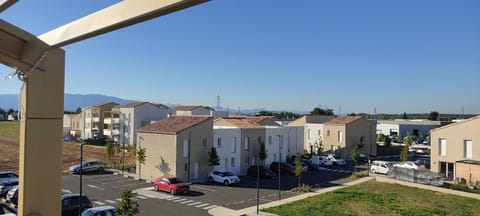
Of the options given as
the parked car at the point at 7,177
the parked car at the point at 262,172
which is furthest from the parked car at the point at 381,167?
the parked car at the point at 7,177

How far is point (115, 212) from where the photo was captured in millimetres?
15594

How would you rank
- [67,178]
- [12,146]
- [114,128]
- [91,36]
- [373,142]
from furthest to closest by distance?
[114,128]
[12,146]
[373,142]
[67,178]
[91,36]

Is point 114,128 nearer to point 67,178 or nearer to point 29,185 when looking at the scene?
point 67,178

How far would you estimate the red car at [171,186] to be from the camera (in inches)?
893

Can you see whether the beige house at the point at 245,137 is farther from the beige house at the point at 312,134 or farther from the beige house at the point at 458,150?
the beige house at the point at 458,150

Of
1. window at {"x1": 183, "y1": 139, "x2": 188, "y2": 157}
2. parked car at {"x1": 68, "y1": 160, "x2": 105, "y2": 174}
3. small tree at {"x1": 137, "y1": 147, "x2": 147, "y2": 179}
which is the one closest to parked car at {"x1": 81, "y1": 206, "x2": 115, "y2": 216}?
window at {"x1": 183, "y1": 139, "x2": 188, "y2": 157}

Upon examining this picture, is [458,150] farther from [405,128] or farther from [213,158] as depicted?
[405,128]

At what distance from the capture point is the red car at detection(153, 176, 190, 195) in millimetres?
22672

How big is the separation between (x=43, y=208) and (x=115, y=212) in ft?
43.8

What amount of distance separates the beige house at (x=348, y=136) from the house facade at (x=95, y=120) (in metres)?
32.8

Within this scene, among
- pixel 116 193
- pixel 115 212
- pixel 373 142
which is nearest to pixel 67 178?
pixel 116 193

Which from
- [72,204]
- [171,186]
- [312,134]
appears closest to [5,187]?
[72,204]

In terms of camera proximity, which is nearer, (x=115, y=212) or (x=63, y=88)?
(x=63, y=88)

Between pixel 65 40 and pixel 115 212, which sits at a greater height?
pixel 65 40
